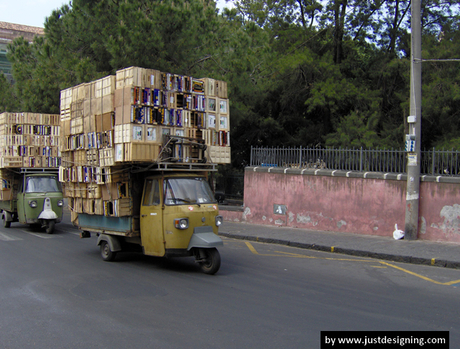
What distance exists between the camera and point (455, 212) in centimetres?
1179

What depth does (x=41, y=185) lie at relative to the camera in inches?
609

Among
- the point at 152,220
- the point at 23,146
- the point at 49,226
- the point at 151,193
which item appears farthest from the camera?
the point at 23,146

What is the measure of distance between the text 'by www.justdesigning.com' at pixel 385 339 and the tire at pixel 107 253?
19.5ft

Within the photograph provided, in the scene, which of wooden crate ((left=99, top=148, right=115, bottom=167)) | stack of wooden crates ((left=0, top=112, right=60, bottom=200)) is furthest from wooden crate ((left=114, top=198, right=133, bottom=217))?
stack of wooden crates ((left=0, top=112, right=60, bottom=200))

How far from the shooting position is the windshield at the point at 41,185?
15.2 meters

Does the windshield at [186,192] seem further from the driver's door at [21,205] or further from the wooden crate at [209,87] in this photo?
the driver's door at [21,205]

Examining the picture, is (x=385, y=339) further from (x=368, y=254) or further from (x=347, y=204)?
(x=347, y=204)

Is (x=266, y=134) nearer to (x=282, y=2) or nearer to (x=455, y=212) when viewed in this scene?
(x=282, y=2)

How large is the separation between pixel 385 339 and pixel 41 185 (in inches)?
542

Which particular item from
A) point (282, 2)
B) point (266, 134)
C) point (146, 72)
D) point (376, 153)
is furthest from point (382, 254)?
point (282, 2)

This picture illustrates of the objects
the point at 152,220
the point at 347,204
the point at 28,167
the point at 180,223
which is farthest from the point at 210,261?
the point at 28,167

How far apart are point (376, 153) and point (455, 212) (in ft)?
9.57

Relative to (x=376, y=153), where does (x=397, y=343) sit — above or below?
below

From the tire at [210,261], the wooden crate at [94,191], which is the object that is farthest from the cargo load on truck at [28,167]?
the tire at [210,261]
